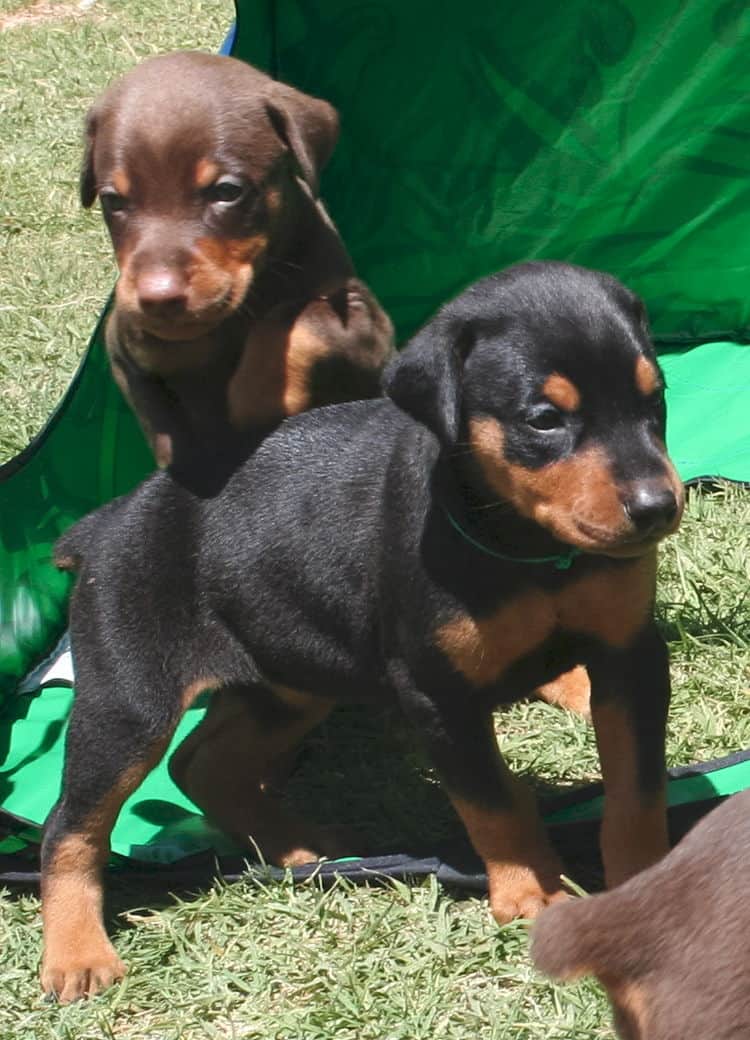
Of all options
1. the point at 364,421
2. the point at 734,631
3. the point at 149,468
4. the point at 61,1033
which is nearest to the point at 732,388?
the point at 734,631

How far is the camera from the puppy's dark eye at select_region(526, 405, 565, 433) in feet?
11.0

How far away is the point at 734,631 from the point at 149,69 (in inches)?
91.0

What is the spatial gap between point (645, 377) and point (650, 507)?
309 millimetres

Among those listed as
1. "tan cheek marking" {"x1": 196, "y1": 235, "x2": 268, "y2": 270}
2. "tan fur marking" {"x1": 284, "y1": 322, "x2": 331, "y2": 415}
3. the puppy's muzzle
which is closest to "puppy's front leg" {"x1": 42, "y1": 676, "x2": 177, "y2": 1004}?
"tan fur marking" {"x1": 284, "y1": 322, "x2": 331, "y2": 415}

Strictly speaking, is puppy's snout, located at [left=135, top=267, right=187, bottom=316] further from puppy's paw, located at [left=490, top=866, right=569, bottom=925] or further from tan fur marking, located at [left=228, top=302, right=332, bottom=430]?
puppy's paw, located at [left=490, top=866, right=569, bottom=925]

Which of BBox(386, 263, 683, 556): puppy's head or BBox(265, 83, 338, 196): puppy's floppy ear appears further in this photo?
BBox(265, 83, 338, 196): puppy's floppy ear

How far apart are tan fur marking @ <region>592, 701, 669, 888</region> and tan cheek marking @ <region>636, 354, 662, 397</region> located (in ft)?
2.47

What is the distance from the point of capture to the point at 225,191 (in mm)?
4363

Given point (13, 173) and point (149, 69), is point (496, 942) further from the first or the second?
point (13, 173)

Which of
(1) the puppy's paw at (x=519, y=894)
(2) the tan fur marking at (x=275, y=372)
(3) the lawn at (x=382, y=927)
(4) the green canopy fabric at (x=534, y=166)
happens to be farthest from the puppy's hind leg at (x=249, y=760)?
(4) the green canopy fabric at (x=534, y=166)

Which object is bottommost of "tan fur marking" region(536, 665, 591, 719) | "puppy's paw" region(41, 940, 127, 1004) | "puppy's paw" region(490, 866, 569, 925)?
"puppy's paw" region(41, 940, 127, 1004)

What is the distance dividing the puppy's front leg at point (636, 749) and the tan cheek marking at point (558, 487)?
1.44 feet

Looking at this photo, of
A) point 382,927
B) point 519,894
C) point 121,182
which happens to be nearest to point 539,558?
point 519,894

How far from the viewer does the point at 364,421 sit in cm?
411
